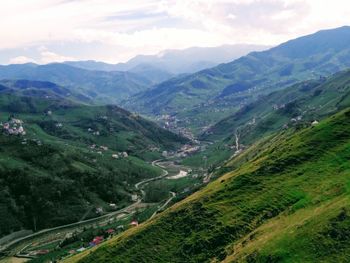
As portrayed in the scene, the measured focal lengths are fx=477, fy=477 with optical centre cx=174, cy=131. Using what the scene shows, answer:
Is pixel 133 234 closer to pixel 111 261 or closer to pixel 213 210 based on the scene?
pixel 111 261

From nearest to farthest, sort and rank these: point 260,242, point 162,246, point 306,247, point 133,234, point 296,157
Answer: point 306,247, point 260,242, point 162,246, point 133,234, point 296,157

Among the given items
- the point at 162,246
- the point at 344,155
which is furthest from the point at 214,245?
the point at 344,155

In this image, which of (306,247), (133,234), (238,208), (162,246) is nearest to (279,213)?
(238,208)

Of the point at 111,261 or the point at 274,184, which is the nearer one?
the point at 111,261

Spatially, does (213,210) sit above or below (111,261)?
above

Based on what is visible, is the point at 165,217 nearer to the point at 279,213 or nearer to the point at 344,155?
the point at 279,213

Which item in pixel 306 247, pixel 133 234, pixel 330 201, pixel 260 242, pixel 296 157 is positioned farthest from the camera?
pixel 296 157

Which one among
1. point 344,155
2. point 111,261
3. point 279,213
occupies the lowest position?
point 111,261
